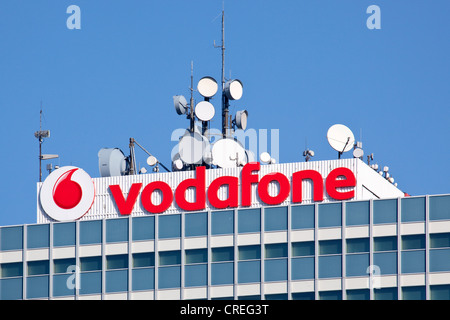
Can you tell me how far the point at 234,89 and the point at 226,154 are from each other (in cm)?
648

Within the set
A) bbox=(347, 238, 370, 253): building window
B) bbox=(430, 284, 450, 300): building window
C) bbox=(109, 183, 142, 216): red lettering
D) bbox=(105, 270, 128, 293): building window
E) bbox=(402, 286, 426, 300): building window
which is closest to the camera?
bbox=(430, 284, 450, 300): building window

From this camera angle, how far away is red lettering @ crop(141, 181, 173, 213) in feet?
314

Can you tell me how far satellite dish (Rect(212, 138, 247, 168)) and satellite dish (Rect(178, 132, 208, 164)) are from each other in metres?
1.74

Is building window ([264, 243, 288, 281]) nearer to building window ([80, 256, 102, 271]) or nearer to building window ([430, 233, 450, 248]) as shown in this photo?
building window ([430, 233, 450, 248])

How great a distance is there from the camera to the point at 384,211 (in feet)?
295

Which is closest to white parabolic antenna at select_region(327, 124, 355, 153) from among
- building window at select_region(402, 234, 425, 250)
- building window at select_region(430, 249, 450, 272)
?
building window at select_region(402, 234, 425, 250)

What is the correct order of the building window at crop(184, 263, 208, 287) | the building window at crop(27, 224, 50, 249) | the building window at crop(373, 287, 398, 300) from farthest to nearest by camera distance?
the building window at crop(27, 224, 50, 249) → the building window at crop(184, 263, 208, 287) → the building window at crop(373, 287, 398, 300)

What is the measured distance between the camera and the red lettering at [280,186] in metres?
93.3

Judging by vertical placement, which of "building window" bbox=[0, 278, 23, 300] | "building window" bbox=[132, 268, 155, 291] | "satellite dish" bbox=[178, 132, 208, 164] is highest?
"satellite dish" bbox=[178, 132, 208, 164]

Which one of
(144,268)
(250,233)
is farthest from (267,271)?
(144,268)

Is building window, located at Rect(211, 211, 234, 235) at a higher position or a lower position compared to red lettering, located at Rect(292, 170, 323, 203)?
lower

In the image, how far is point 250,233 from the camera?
92.1 metres

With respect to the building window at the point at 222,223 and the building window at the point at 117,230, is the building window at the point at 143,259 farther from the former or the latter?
the building window at the point at 222,223

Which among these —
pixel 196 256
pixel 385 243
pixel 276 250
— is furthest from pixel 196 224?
pixel 385 243
